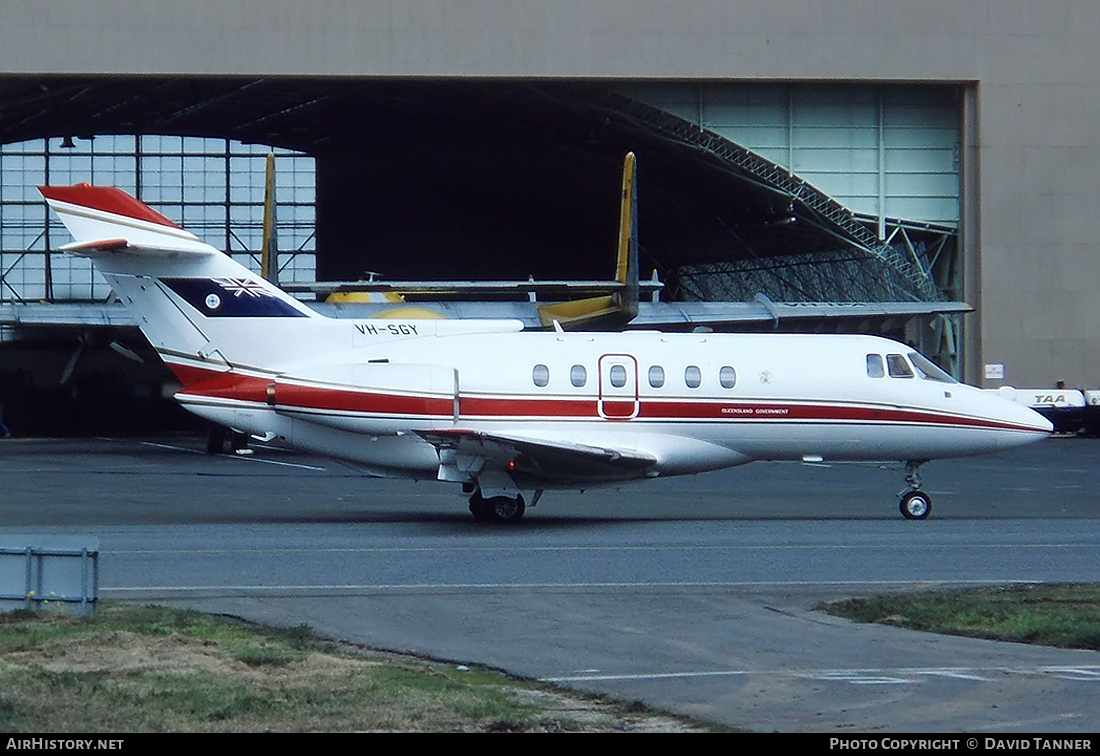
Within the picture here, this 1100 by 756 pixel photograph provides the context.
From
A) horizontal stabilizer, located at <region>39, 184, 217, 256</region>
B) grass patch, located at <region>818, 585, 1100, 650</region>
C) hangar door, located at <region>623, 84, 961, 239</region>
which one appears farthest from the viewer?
hangar door, located at <region>623, 84, 961, 239</region>

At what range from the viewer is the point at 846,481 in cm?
3036

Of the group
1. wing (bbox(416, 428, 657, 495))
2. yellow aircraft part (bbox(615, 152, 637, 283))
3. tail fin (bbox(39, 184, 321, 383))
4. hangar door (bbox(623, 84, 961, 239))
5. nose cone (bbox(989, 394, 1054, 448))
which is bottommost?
wing (bbox(416, 428, 657, 495))

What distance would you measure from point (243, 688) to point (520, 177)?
51.8 metres

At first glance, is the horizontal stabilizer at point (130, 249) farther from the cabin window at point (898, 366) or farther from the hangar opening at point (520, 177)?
the hangar opening at point (520, 177)

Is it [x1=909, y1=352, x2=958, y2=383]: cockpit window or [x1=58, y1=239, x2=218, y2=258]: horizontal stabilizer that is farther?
[x1=909, y1=352, x2=958, y2=383]: cockpit window

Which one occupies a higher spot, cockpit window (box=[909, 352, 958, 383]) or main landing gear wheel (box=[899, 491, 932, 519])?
cockpit window (box=[909, 352, 958, 383])

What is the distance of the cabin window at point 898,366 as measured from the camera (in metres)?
21.5

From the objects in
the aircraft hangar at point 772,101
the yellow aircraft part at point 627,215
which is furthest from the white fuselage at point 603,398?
the aircraft hangar at point 772,101

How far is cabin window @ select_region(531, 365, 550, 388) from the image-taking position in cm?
2059

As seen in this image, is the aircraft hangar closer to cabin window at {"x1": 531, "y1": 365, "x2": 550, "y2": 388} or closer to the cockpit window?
the cockpit window

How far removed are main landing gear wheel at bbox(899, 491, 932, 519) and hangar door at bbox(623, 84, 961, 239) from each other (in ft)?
82.0

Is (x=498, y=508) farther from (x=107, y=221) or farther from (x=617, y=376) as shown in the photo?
(x=107, y=221)

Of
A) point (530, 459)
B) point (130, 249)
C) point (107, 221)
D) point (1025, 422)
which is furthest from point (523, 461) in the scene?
point (1025, 422)

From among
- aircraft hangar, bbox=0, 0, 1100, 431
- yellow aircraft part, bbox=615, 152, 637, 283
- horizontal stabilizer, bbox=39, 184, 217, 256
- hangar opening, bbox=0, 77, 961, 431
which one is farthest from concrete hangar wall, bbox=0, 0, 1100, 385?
horizontal stabilizer, bbox=39, 184, 217, 256
